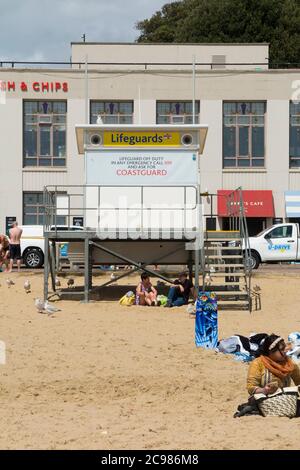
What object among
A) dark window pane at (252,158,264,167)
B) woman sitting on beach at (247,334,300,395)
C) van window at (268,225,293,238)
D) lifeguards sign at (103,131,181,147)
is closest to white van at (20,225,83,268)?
van window at (268,225,293,238)

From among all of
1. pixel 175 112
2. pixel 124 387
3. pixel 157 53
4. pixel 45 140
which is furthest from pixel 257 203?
pixel 124 387

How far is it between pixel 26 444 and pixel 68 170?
114ft

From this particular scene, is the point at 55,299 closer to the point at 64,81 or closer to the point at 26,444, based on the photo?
the point at 26,444

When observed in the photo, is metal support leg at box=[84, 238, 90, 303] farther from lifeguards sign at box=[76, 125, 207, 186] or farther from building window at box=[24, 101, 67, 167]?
building window at box=[24, 101, 67, 167]

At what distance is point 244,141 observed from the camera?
4159 cm

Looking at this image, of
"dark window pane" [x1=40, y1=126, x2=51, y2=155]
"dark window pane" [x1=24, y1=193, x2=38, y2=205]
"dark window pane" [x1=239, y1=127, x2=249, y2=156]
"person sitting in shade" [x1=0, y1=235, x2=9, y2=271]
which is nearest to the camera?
"person sitting in shade" [x1=0, y1=235, x2=9, y2=271]

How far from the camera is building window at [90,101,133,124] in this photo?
41344mm

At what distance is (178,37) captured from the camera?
201 feet

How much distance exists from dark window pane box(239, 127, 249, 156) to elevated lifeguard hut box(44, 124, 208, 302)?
896 inches

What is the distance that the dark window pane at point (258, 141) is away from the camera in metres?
41.6

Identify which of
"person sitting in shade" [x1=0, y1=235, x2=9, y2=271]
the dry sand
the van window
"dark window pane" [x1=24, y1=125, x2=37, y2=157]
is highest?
"dark window pane" [x1=24, y1=125, x2=37, y2=157]

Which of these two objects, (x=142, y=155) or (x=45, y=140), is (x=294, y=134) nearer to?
(x=45, y=140)

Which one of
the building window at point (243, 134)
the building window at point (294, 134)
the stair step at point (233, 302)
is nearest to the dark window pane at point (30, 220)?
the building window at point (243, 134)

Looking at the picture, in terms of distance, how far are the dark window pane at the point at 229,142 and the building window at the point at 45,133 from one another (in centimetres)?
835
